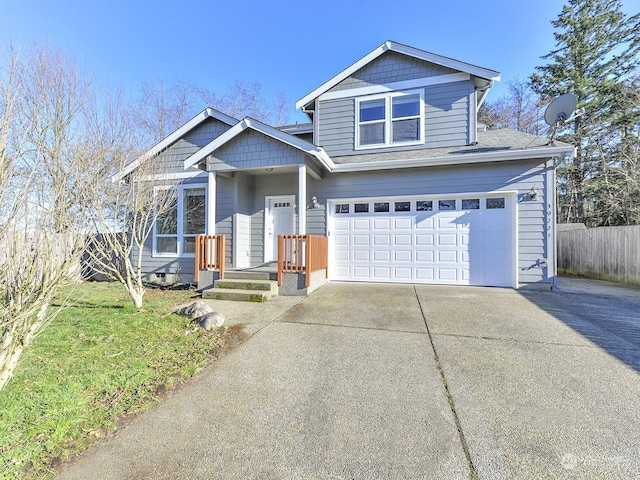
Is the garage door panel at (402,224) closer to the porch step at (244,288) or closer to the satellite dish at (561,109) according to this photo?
the porch step at (244,288)

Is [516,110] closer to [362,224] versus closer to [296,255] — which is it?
[362,224]

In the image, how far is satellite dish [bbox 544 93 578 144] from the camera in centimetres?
664

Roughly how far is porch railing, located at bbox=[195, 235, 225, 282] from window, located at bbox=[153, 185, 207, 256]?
67.3 inches

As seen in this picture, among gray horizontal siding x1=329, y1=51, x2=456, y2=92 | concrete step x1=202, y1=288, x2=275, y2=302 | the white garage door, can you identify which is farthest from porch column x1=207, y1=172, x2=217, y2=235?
gray horizontal siding x1=329, y1=51, x2=456, y2=92

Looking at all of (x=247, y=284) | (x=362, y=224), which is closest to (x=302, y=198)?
(x=362, y=224)

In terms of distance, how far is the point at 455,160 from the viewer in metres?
7.04

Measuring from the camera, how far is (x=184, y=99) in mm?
16453

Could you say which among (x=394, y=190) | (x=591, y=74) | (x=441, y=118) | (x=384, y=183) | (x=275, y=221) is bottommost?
(x=275, y=221)

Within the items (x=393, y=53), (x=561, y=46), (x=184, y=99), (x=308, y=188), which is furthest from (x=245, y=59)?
(x=561, y=46)

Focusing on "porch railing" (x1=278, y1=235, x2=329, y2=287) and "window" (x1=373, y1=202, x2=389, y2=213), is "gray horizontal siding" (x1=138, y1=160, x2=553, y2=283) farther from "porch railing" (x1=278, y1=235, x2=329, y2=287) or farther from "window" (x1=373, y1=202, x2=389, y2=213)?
"porch railing" (x1=278, y1=235, x2=329, y2=287)

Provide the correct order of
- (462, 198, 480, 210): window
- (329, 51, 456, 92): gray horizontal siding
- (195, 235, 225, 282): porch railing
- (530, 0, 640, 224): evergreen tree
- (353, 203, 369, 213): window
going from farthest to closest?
(530, 0, 640, 224): evergreen tree, (329, 51, 456, 92): gray horizontal siding, (353, 203, 369, 213): window, (462, 198, 480, 210): window, (195, 235, 225, 282): porch railing

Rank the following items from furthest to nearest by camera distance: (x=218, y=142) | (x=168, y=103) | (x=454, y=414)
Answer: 1. (x=168, y=103)
2. (x=218, y=142)
3. (x=454, y=414)

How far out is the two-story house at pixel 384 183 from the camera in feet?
22.7

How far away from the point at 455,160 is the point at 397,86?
9.62ft
